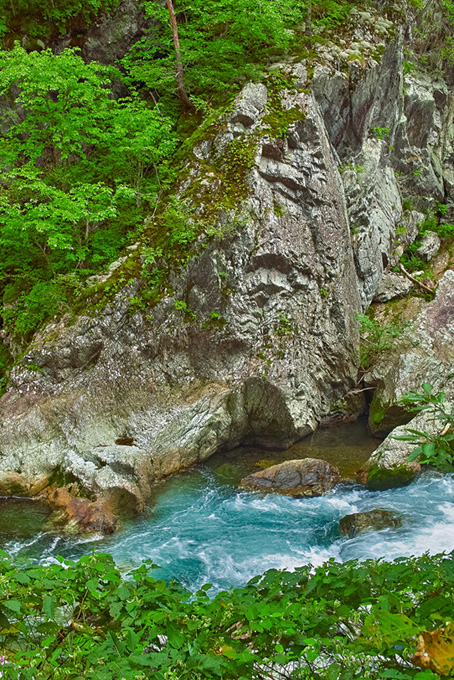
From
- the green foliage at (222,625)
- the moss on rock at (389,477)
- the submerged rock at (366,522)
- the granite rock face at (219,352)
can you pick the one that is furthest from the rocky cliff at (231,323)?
the green foliage at (222,625)

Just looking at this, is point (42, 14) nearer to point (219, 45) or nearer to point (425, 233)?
point (219, 45)

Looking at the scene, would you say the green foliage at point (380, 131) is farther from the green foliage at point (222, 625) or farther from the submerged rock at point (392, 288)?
the green foliage at point (222, 625)

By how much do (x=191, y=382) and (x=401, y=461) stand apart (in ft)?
15.4

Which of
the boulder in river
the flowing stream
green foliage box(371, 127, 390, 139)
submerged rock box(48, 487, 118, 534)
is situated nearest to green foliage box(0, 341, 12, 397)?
the flowing stream

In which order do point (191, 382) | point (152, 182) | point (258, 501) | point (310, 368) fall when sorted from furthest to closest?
point (152, 182), point (310, 368), point (191, 382), point (258, 501)

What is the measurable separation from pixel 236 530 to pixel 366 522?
2.19 m

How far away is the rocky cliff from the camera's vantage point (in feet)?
29.1

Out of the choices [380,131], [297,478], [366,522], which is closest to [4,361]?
[297,478]

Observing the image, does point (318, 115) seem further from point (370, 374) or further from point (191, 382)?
point (191, 382)

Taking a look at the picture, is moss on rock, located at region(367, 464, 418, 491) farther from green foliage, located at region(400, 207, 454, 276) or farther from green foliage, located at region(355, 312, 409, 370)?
green foliage, located at region(400, 207, 454, 276)

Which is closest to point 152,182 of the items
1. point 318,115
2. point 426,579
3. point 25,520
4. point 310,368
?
point 318,115

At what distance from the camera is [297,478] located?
868 cm

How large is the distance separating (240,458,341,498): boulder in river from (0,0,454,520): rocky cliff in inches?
45.0

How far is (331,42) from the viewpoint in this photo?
12734 millimetres
